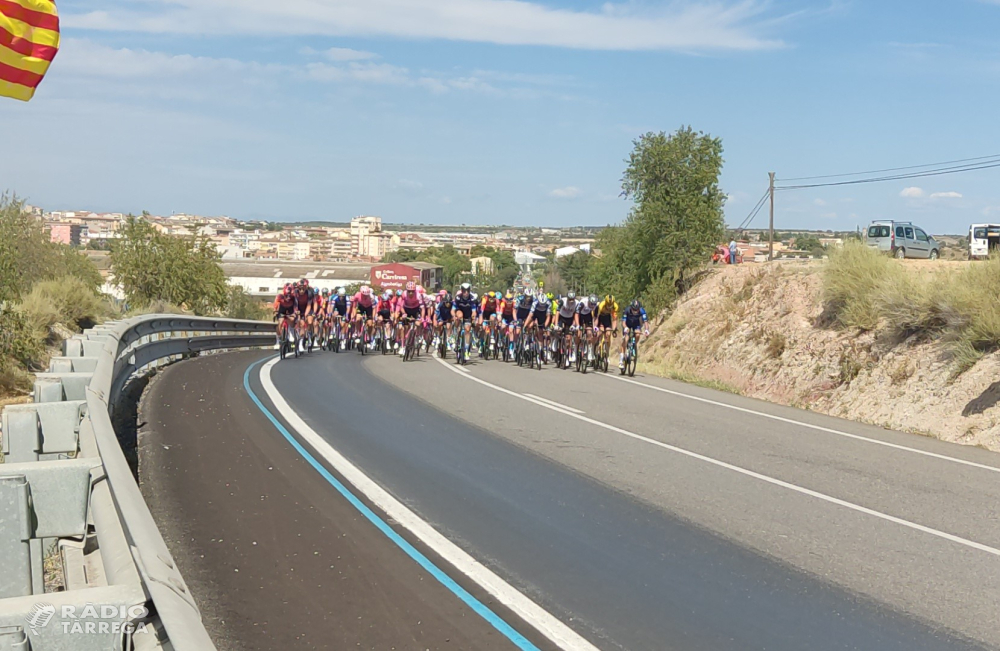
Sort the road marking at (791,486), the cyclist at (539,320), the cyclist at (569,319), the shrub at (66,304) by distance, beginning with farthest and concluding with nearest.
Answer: the shrub at (66,304) → the cyclist at (539,320) → the cyclist at (569,319) → the road marking at (791,486)

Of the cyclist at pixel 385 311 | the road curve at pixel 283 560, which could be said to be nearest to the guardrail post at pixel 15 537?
the road curve at pixel 283 560

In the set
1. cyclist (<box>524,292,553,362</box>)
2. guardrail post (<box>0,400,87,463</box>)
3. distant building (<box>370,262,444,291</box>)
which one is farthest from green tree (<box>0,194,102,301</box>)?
distant building (<box>370,262,444,291</box>)

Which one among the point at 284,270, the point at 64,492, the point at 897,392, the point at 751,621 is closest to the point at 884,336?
the point at 897,392

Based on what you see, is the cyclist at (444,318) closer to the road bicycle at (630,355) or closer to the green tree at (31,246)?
the road bicycle at (630,355)

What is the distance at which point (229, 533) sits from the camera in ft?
24.8

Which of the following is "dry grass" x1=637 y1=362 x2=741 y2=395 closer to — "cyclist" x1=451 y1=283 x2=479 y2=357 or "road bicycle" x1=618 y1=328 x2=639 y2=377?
"road bicycle" x1=618 y1=328 x2=639 y2=377

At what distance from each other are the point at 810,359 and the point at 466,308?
27.7ft

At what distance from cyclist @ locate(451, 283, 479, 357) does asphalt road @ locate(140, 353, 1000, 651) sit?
869cm

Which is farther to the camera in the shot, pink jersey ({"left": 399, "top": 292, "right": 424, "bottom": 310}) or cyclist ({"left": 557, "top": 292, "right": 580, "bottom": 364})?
pink jersey ({"left": 399, "top": 292, "right": 424, "bottom": 310})

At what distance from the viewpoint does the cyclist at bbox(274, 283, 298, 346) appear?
82.5 feet

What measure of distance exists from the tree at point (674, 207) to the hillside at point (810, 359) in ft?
4.59

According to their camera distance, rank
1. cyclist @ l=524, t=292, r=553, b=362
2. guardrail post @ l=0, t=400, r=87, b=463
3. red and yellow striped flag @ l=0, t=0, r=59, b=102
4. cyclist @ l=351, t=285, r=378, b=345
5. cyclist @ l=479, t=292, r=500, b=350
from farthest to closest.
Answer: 1. cyclist @ l=351, t=285, r=378, b=345
2. cyclist @ l=479, t=292, r=500, b=350
3. cyclist @ l=524, t=292, r=553, b=362
4. red and yellow striped flag @ l=0, t=0, r=59, b=102
5. guardrail post @ l=0, t=400, r=87, b=463

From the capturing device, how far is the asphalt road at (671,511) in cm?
610

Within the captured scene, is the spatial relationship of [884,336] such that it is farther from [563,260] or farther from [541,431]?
[563,260]
